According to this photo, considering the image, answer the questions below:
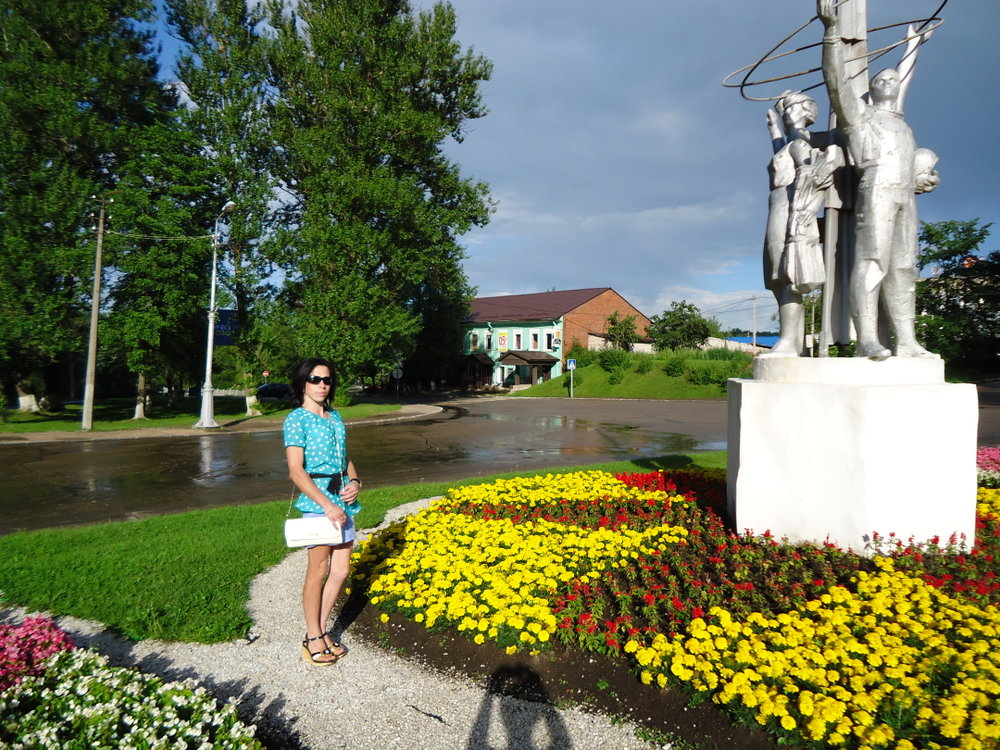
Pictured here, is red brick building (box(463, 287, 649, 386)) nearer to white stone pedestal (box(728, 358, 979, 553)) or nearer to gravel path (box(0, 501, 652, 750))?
white stone pedestal (box(728, 358, 979, 553))

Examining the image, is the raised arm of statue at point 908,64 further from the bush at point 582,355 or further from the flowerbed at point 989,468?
the bush at point 582,355

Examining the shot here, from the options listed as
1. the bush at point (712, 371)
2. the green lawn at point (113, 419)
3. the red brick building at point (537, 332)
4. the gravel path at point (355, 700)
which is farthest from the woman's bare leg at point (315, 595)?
the red brick building at point (537, 332)

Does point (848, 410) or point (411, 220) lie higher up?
point (411, 220)

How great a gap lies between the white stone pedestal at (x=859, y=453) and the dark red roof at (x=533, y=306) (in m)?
44.7

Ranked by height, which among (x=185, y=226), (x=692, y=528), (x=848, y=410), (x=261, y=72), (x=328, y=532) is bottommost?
(x=692, y=528)

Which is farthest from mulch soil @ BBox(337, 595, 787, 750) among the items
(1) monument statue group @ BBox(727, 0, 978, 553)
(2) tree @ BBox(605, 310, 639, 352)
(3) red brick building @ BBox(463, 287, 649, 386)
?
(2) tree @ BBox(605, 310, 639, 352)

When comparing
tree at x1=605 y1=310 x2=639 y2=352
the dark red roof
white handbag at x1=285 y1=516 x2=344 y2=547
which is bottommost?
white handbag at x1=285 y1=516 x2=344 y2=547

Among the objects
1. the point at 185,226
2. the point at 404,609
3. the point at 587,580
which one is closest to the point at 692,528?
the point at 587,580

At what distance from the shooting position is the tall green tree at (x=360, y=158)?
80.4ft

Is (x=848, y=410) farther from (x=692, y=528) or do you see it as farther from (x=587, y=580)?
(x=587, y=580)

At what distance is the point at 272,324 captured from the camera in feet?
80.6

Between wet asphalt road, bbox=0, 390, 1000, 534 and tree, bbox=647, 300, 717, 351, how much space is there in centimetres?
2418

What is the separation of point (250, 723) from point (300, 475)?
119 centimetres

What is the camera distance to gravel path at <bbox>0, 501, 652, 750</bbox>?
270cm
